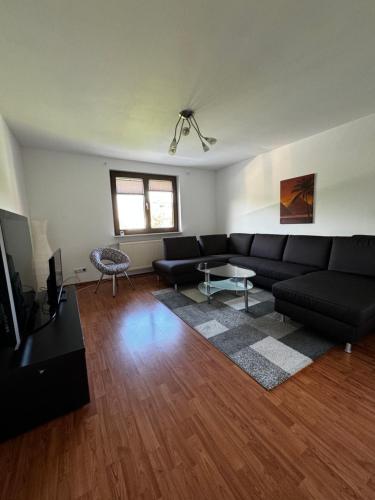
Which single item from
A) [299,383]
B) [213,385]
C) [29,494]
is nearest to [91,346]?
[29,494]

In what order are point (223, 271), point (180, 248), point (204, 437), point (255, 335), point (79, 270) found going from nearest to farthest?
point (204, 437)
point (255, 335)
point (223, 271)
point (79, 270)
point (180, 248)

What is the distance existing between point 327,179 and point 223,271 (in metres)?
2.06

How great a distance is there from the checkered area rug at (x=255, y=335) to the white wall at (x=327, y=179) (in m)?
1.52

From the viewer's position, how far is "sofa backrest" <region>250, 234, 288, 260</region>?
3476 mm

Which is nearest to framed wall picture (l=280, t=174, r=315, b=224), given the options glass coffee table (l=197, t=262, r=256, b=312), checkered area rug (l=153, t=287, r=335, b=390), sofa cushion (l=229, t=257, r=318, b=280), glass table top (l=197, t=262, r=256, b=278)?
sofa cushion (l=229, t=257, r=318, b=280)

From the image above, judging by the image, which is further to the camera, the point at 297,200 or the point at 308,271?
the point at 297,200

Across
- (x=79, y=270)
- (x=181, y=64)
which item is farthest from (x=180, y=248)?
(x=181, y=64)

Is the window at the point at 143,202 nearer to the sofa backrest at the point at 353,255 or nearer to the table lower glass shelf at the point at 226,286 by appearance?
the table lower glass shelf at the point at 226,286

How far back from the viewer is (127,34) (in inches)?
51.0

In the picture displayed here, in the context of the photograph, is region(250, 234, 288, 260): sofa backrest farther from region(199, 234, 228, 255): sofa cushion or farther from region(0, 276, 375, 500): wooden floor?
region(0, 276, 375, 500): wooden floor

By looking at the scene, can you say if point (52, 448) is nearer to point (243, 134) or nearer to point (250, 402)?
point (250, 402)

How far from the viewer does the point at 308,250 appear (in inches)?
120

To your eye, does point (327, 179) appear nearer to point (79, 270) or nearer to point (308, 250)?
point (308, 250)

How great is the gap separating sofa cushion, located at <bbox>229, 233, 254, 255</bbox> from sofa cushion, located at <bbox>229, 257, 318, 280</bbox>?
554 millimetres
